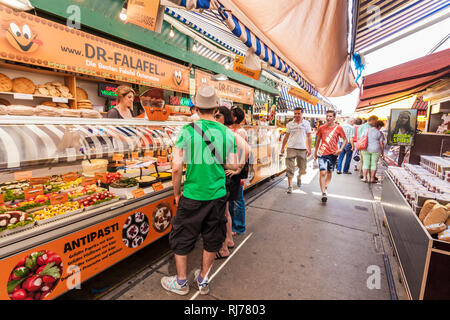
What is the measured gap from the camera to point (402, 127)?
15.0 feet

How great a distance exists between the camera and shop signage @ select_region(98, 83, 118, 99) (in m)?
5.29

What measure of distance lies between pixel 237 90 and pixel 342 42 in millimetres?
6175

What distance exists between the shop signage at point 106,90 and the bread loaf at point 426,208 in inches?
244

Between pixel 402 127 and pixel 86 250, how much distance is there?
578cm

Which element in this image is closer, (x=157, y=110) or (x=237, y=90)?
(x=157, y=110)

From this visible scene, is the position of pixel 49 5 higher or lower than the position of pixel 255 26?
higher

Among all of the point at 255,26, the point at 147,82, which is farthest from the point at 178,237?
the point at 147,82

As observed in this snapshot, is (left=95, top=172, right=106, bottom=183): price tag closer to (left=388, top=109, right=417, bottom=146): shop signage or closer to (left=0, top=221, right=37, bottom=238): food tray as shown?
(left=0, top=221, right=37, bottom=238): food tray

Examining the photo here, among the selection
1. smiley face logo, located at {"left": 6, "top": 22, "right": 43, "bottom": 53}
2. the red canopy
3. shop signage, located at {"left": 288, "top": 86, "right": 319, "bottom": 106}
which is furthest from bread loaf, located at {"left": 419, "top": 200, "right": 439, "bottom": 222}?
shop signage, located at {"left": 288, "top": 86, "right": 319, "bottom": 106}

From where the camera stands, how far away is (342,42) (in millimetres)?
2854

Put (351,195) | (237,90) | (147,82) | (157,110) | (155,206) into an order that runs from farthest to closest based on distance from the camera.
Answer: (237,90)
(351,195)
(147,82)
(157,110)
(155,206)

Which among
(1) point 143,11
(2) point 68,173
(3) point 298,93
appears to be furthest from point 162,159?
(3) point 298,93

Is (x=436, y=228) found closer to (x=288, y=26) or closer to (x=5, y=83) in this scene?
(x=288, y=26)
